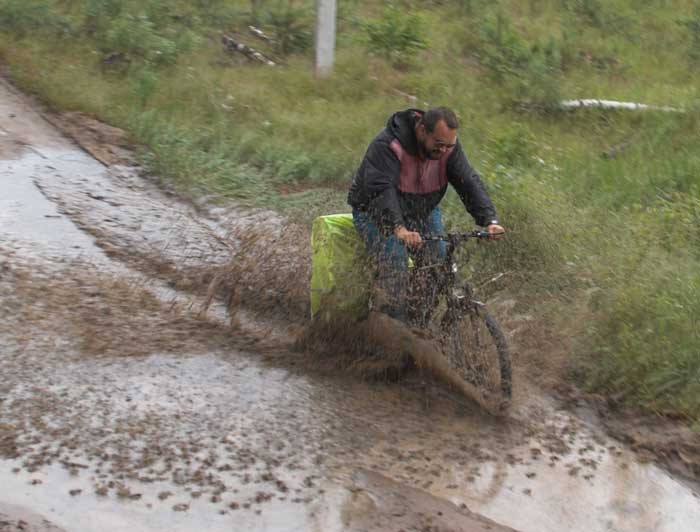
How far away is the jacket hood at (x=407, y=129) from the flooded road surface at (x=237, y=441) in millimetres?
1630

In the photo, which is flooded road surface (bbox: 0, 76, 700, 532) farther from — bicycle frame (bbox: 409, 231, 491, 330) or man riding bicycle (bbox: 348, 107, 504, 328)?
man riding bicycle (bbox: 348, 107, 504, 328)

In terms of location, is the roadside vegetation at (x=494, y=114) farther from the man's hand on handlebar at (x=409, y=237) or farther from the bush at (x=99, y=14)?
the man's hand on handlebar at (x=409, y=237)

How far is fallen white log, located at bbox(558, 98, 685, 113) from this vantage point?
12.8 m

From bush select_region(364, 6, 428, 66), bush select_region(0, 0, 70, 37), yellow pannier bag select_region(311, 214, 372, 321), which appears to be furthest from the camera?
bush select_region(364, 6, 428, 66)

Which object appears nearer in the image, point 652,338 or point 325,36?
point 652,338

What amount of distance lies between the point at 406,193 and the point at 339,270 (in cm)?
77

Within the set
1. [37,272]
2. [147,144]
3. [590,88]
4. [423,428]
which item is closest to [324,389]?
[423,428]

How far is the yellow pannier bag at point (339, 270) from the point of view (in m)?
6.80

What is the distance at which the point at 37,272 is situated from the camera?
8.17 meters

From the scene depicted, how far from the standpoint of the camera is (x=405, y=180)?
21.2ft

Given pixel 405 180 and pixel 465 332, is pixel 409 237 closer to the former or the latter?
pixel 405 180

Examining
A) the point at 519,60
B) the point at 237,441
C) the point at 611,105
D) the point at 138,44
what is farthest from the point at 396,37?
the point at 237,441

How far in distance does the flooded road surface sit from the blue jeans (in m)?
0.61

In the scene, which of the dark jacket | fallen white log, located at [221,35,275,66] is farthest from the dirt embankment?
fallen white log, located at [221,35,275,66]
